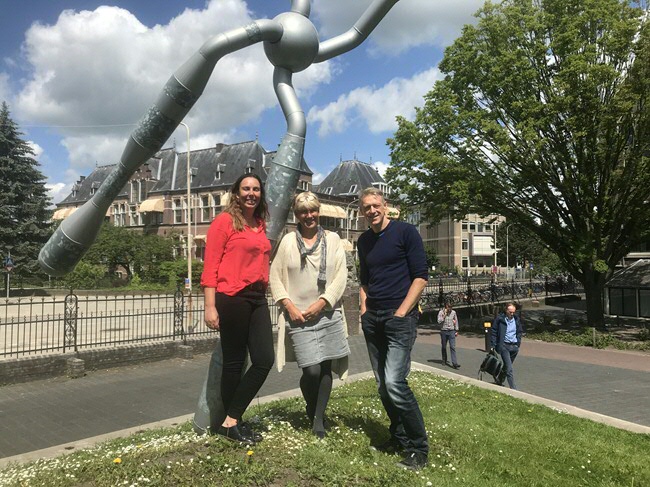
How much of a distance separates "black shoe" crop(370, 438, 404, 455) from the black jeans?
1173 mm

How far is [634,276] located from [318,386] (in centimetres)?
A: 2284

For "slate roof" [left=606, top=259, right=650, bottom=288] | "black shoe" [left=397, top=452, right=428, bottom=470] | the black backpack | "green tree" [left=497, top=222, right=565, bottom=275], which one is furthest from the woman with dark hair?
"green tree" [left=497, top=222, right=565, bottom=275]

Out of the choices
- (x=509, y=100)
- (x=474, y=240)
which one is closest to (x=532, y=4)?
(x=509, y=100)

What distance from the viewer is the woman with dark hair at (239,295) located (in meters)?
3.77

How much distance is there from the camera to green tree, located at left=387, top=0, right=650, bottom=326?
1622cm

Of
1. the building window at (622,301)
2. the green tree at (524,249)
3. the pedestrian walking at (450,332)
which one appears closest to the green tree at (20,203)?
the pedestrian walking at (450,332)

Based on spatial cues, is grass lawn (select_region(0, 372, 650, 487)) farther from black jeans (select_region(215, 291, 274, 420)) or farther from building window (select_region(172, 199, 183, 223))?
building window (select_region(172, 199, 183, 223))

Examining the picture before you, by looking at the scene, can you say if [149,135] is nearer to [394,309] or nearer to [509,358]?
[394,309]

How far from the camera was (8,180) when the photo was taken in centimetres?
3972

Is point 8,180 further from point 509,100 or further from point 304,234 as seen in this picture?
point 304,234

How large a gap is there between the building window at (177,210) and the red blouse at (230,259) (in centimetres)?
5142

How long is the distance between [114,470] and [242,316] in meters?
1.40

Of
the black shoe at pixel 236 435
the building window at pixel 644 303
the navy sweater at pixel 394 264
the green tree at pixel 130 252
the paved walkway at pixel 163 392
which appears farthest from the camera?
the green tree at pixel 130 252

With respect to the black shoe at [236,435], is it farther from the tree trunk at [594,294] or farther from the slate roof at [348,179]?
the slate roof at [348,179]
